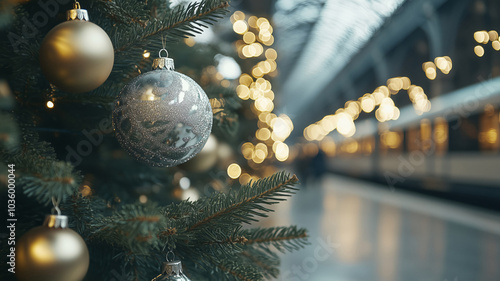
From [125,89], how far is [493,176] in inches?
365

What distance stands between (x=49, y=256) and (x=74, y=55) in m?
0.34

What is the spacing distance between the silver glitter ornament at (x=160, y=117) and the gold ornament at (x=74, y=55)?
82 mm

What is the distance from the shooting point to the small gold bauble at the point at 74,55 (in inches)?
28.9

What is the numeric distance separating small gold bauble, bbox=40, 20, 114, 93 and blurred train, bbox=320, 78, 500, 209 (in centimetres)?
909

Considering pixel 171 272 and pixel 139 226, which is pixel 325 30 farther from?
pixel 139 226

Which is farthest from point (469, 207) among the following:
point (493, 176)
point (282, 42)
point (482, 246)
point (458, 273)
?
point (282, 42)

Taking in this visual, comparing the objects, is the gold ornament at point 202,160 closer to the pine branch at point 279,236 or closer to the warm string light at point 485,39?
the pine branch at point 279,236

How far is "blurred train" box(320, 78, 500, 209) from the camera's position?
28.3ft

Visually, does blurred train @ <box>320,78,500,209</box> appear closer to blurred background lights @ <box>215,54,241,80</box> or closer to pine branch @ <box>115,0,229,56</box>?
blurred background lights @ <box>215,54,241,80</box>

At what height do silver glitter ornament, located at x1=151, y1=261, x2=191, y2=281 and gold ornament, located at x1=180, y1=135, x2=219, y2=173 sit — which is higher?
gold ornament, located at x1=180, y1=135, x2=219, y2=173

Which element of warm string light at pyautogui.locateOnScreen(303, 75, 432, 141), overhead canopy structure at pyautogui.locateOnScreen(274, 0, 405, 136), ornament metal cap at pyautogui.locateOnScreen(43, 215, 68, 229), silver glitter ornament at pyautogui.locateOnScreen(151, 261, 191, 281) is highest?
overhead canopy structure at pyautogui.locateOnScreen(274, 0, 405, 136)

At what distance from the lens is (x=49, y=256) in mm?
647

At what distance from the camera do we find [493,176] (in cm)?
845

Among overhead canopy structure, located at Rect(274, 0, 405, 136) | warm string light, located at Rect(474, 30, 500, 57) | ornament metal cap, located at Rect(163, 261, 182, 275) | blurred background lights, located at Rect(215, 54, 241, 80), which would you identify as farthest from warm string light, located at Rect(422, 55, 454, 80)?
ornament metal cap, located at Rect(163, 261, 182, 275)
